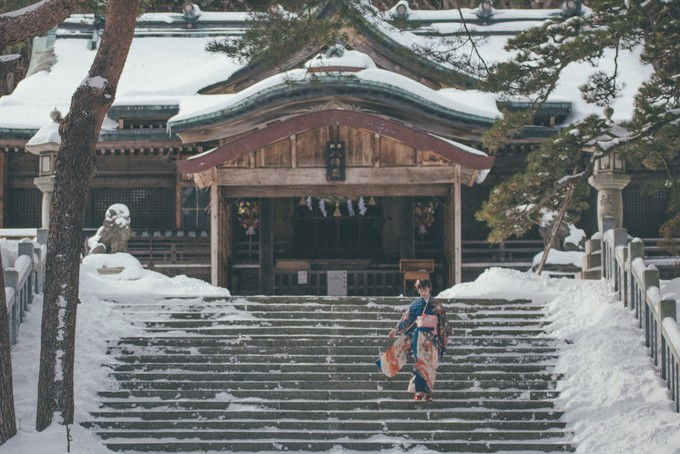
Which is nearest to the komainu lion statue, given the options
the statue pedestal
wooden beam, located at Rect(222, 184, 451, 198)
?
wooden beam, located at Rect(222, 184, 451, 198)

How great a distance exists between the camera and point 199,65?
2989 centimetres

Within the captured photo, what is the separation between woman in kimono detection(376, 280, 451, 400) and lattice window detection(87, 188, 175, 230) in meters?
13.7

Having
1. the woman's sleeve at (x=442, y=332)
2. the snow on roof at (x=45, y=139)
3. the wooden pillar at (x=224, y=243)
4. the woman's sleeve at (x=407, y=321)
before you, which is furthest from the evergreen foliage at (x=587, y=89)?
the snow on roof at (x=45, y=139)

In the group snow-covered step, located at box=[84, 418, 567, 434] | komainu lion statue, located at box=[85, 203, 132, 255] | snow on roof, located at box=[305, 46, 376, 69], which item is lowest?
snow-covered step, located at box=[84, 418, 567, 434]

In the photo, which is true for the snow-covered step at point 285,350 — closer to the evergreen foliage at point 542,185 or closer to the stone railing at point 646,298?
the stone railing at point 646,298

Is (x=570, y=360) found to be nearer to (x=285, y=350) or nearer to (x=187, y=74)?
(x=285, y=350)

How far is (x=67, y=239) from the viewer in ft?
42.9

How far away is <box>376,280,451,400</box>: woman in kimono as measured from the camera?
45.0 feet

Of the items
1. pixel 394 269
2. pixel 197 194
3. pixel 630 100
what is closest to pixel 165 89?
pixel 197 194

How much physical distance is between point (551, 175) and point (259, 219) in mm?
8661

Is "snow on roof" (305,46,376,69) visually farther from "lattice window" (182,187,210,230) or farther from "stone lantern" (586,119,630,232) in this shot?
"stone lantern" (586,119,630,232)

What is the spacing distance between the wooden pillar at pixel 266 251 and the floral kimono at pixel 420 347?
1085cm

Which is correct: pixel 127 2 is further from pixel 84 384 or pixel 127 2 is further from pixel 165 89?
pixel 165 89

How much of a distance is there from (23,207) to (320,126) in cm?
873
